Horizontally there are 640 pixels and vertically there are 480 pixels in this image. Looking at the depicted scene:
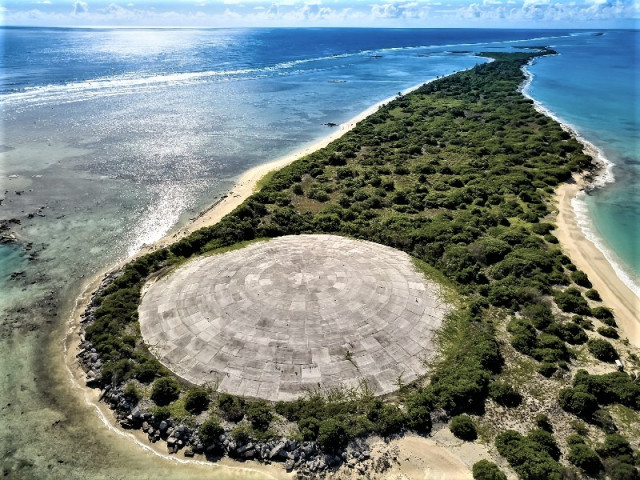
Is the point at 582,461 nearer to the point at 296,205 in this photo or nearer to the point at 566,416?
the point at 566,416

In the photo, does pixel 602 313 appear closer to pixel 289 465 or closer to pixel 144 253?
pixel 289 465

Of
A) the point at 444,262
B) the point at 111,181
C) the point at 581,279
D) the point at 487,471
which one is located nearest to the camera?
the point at 487,471

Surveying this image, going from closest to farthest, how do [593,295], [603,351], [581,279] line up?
[603,351], [593,295], [581,279]

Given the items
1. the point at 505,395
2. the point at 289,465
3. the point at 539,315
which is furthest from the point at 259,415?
the point at 539,315

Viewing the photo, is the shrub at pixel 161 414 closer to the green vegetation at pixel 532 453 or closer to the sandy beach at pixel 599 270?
the green vegetation at pixel 532 453

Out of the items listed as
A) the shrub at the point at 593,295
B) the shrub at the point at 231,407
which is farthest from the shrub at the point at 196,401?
the shrub at the point at 593,295

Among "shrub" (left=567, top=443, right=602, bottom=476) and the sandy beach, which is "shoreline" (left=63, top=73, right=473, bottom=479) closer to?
"shrub" (left=567, top=443, right=602, bottom=476)

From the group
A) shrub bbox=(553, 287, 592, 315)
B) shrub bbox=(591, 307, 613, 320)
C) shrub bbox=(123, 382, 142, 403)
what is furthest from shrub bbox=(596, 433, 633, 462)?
shrub bbox=(123, 382, 142, 403)
